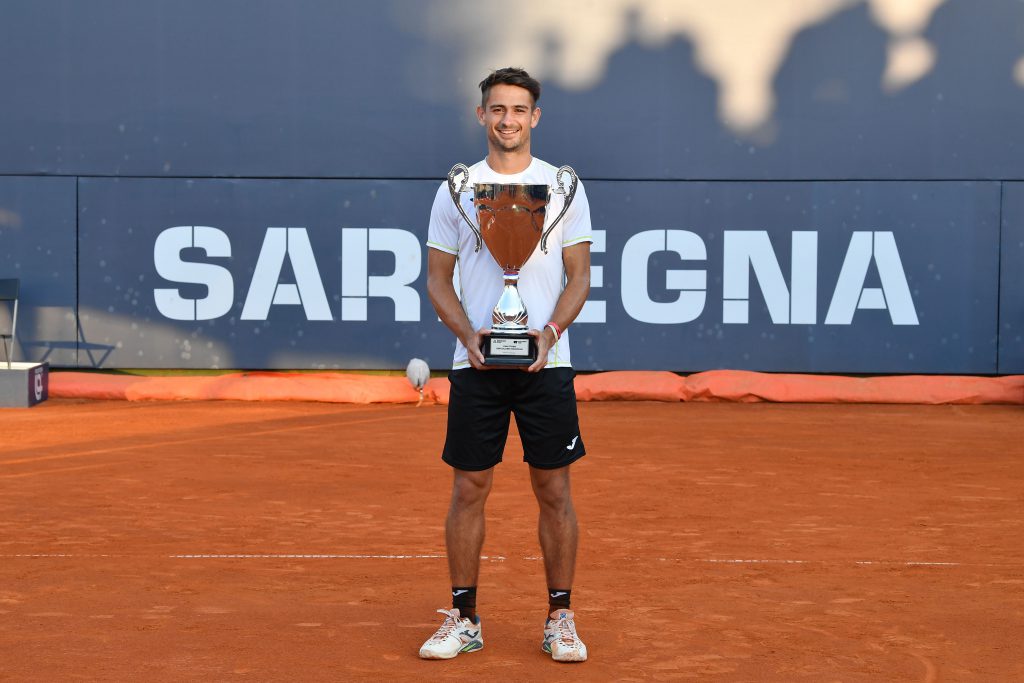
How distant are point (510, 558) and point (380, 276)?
7378 mm

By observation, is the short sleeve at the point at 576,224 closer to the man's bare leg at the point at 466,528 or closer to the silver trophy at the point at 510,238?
the silver trophy at the point at 510,238

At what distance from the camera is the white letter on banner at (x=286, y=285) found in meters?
12.3

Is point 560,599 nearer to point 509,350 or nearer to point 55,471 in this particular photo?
point 509,350

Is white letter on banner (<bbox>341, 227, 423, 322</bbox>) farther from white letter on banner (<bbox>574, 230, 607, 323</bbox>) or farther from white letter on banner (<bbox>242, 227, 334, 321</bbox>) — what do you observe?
white letter on banner (<bbox>574, 230, 607, 323</bbox>)

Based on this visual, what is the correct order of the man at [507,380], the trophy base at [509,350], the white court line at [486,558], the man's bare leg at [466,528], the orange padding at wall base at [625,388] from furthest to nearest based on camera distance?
1. the orange padding at wall base at [625,388]
2. the white court line at [486,558]
3. the man's bare leg at [466,528]
4. the man at [507,380]
5. the trophy base at [509,350]

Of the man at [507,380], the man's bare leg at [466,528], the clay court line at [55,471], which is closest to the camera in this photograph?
the man at [507,380]

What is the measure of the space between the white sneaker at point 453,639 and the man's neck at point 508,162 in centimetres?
138

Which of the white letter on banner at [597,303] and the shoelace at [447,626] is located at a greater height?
the white letter on banner at [597,303]

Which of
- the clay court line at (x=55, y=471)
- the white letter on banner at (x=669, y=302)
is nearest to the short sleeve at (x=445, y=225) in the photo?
the clay court line at (x=55, y=471)

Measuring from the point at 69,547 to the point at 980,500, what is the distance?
465 cm

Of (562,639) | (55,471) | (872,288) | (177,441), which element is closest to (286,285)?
(177,441)

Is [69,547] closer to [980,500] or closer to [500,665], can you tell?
[500,665]

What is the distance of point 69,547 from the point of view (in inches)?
213

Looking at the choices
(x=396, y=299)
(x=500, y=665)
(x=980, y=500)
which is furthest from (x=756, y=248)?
(x=500, y=665)
